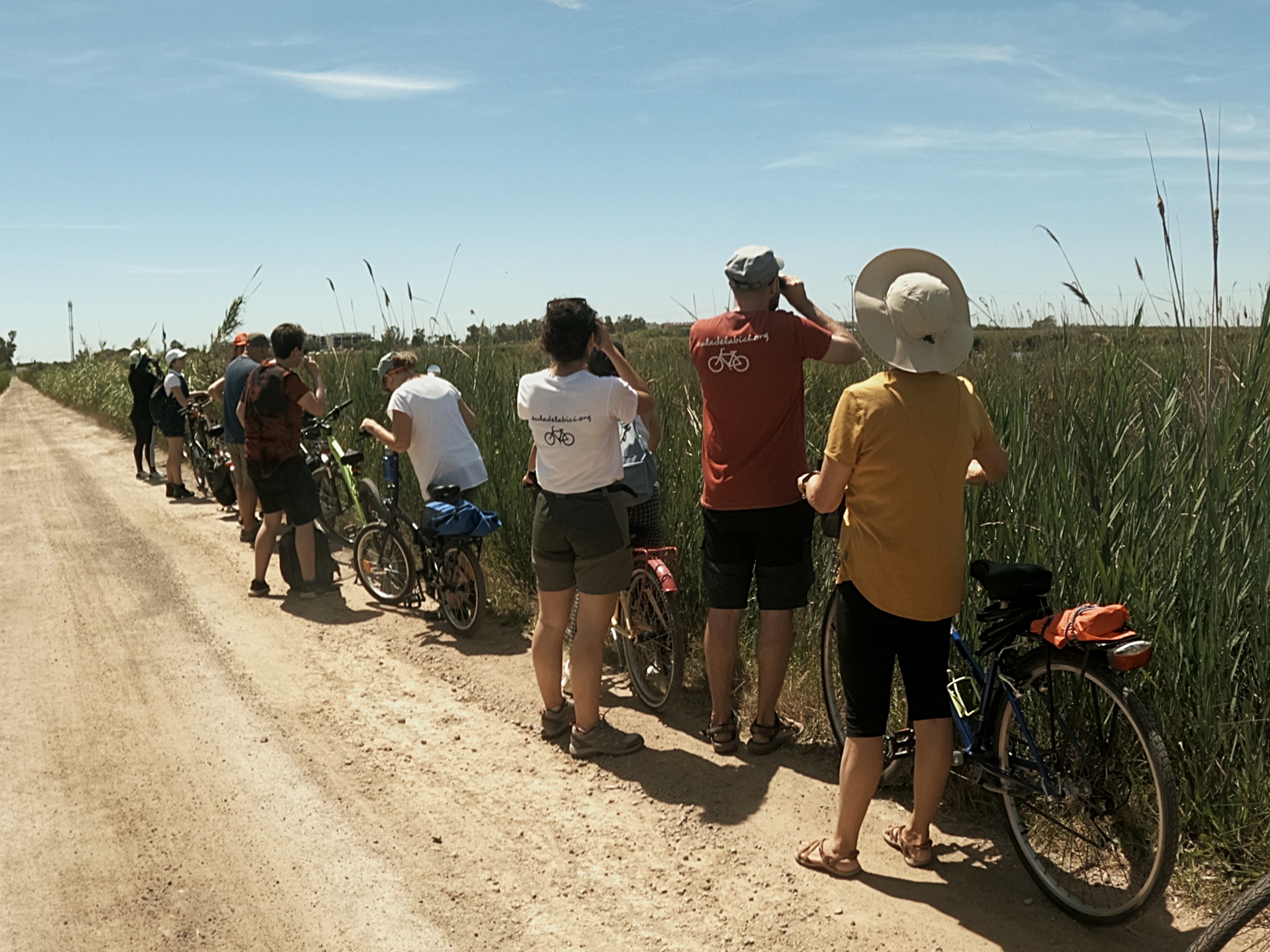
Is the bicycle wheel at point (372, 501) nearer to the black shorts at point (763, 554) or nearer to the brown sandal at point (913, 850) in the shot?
the black shorts at point (763, 554)

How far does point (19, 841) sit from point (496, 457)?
185 inches

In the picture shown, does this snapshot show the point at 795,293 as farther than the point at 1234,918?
Yes

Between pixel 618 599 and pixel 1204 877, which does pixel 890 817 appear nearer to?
pixel 1204 877

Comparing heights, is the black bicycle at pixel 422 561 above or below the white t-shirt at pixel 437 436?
below

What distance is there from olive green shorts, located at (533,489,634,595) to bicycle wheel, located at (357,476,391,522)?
342 centimetres

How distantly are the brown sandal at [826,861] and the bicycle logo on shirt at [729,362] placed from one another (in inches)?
75.1

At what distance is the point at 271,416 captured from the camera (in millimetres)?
8375

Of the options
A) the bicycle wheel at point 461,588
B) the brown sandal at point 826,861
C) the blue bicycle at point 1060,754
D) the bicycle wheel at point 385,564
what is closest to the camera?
the blue bicycle at point 1060,754

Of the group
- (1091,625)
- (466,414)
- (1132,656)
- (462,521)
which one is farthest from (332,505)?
(1132,656)

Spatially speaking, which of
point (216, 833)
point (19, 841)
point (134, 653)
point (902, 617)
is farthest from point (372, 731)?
point (902, 617)

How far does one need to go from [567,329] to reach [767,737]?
204 cm

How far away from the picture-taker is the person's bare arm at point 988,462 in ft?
12.0

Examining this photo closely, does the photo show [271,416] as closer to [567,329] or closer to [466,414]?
[466,414]

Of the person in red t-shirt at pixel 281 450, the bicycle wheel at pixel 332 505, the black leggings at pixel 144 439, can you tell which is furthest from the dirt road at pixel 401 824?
the black leggings at pixel 144 439
